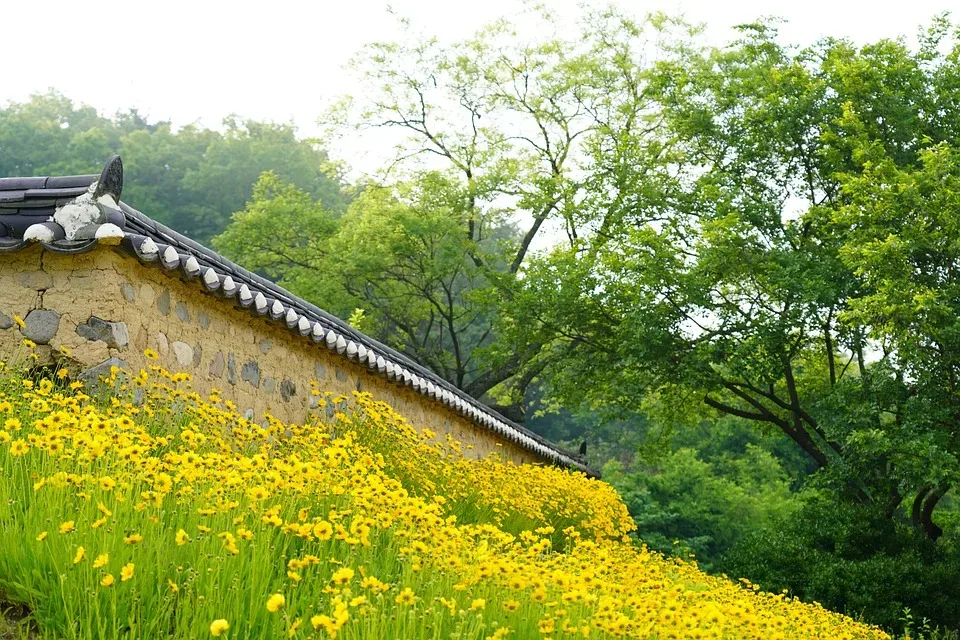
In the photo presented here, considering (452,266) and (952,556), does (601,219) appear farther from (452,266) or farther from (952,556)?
(952,556)

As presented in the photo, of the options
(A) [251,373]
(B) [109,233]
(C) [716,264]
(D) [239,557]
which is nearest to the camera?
(D) [239,557]

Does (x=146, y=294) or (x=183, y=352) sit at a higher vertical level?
(x=146, y=294)

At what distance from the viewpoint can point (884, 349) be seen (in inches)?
526

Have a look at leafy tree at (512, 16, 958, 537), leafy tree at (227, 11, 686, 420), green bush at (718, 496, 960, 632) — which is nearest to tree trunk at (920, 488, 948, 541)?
leafy tree at (512, 16, 958, 537)

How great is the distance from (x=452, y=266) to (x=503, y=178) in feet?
8.57

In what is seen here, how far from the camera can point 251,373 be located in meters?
7.12

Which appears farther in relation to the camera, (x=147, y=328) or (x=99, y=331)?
(x=147, y=328)

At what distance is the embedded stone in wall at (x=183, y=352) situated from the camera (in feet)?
20.2

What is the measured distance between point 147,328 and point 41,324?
24.0 inches

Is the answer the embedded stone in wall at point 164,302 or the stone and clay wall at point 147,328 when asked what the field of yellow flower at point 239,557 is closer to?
the stone and clay wall at point 147,328

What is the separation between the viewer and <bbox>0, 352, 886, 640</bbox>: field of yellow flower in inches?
122

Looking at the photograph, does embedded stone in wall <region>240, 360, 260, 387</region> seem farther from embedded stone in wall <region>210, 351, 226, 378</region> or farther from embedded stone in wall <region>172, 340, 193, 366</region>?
embedded stone in wall <region>172, 340, 193, 366</region>

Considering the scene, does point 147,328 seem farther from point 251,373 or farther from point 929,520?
point 929,520

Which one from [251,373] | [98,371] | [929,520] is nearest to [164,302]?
[98,371]
